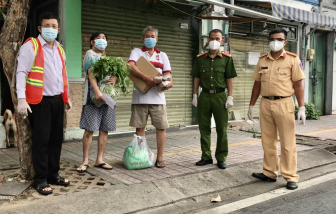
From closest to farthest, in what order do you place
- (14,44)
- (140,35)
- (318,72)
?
1. (14,44)
2. (140,35)
3. (318,72)

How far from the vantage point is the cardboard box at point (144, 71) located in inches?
194

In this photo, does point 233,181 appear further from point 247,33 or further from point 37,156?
point 247,33

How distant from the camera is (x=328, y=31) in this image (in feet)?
43.0

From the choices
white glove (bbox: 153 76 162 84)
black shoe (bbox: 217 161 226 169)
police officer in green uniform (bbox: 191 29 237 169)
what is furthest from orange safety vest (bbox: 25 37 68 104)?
black shoe (bbox: 217 161 226 169)

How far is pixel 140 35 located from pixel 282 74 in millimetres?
4309

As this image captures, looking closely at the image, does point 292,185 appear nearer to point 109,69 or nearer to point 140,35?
point 109,69

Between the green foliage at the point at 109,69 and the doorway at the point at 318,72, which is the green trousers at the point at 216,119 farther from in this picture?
the doorway at the point at 318,72

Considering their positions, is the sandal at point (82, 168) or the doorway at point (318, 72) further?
the doorway at point (318, 72)

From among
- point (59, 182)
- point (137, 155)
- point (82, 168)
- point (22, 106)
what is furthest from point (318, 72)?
point (22, 106)

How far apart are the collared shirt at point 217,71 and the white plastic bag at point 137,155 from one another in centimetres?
126

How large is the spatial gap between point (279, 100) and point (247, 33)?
6.12 meters

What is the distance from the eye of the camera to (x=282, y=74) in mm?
4707

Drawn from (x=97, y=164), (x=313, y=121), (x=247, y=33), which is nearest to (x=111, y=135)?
(x=97, y=164)

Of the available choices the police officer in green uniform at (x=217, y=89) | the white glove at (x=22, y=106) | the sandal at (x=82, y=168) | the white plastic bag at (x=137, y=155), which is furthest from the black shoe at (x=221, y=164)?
the white glove at (x=22, y=106)
